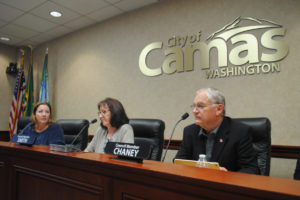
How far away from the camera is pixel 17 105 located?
4812 millimetres

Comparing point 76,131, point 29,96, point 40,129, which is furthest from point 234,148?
point 29,96

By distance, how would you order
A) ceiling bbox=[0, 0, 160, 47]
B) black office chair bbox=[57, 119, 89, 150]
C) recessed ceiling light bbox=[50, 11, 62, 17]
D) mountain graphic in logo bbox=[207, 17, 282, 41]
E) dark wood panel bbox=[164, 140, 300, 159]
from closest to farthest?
dark wood panel bbox=[164, 140, 300, 159] < mountain graphic in logo bbox=[207, 17, 282, 41] < black office chair bbox=[57, 119, 89, 150] < ceiling bbox=[0, 0, 160, 47] < recessed ceiling light bbox=[50, 11, 62, 17]

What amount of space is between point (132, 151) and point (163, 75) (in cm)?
230

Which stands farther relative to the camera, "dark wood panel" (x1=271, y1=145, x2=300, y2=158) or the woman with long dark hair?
"dark wood panel" (x1=271, y1=145, x2=300, y2=158)

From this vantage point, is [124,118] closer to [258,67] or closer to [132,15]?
[258,67]

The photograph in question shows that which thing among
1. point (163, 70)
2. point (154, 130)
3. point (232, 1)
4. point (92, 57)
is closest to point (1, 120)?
point (92, 57)

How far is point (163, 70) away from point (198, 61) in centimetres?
52

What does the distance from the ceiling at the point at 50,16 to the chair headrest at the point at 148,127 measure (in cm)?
204

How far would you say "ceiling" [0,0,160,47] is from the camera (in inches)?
134

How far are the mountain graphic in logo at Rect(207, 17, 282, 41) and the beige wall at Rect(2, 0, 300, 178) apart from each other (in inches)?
2.2

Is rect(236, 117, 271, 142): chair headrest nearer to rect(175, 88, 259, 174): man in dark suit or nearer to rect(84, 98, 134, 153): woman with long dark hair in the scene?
rect(175, 88, 259, 174): man in dark suit

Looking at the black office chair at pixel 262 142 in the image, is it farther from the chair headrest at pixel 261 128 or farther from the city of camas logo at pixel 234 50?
the city of camas logo at pixel 234 50

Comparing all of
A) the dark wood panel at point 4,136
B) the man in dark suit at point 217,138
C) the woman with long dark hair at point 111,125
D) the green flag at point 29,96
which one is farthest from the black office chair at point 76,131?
the dark wood panel at point 4,136

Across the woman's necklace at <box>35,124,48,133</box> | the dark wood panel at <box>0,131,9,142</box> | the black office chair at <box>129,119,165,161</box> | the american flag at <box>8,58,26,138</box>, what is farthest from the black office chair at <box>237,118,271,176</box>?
the dark wood panel at <box>0,131,9,142</box>
